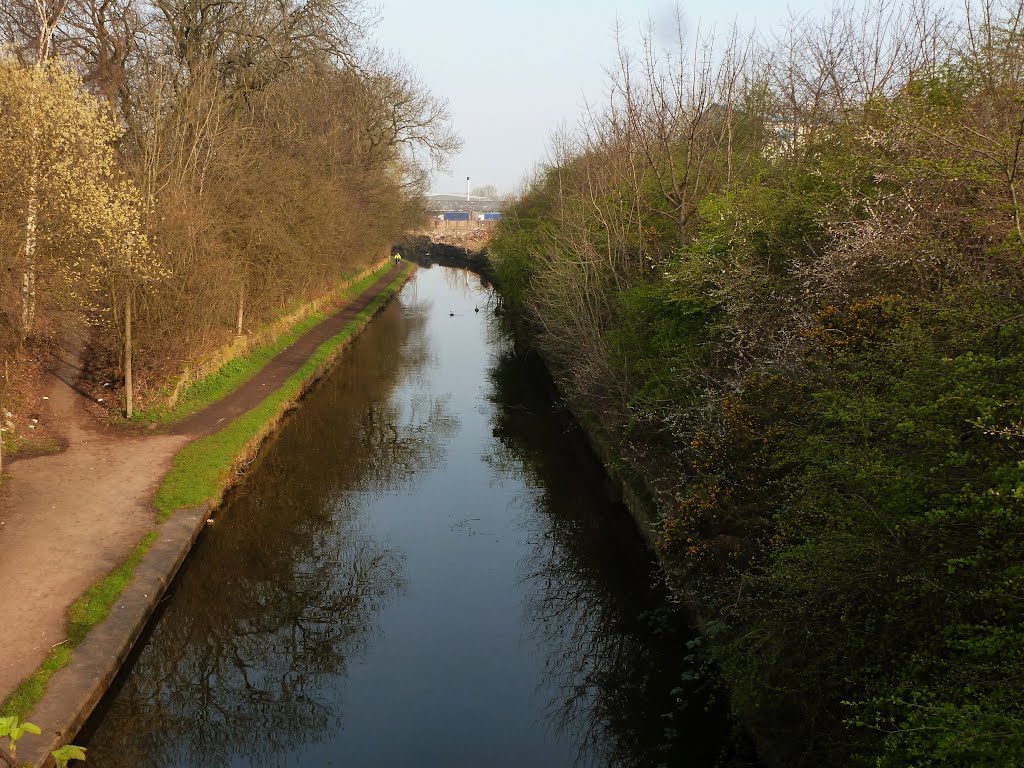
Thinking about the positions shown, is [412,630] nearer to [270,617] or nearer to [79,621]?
[270,617]

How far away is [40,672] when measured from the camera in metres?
8.93

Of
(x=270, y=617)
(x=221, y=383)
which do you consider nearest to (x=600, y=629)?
(x=270, y=617)

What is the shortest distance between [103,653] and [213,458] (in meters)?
7.60

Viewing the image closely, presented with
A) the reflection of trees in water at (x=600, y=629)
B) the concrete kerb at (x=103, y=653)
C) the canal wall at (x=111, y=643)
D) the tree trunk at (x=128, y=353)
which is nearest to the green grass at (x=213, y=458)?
the canal wall at (x=111, y=643)

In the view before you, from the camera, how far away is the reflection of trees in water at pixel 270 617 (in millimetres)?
9414

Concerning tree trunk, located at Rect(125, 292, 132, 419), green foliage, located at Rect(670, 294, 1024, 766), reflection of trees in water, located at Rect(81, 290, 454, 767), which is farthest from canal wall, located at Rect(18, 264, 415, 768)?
green foliage, located at Rect(670, 294, 1024, 766)

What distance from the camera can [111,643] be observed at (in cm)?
988

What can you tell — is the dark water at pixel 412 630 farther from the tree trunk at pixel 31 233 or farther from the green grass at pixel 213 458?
the tree trunk at pixel 31 233

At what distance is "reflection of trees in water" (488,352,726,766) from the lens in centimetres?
967

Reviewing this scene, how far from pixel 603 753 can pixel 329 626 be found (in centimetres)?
474

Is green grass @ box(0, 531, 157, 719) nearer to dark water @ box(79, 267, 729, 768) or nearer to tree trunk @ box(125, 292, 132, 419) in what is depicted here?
dark water @ box(79, 267, 729, 768)

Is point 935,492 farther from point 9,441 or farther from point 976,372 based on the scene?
point 9,441

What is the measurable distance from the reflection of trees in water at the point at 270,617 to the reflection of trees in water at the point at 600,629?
282cm

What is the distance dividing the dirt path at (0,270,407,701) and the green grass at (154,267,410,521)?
30 centimetres
